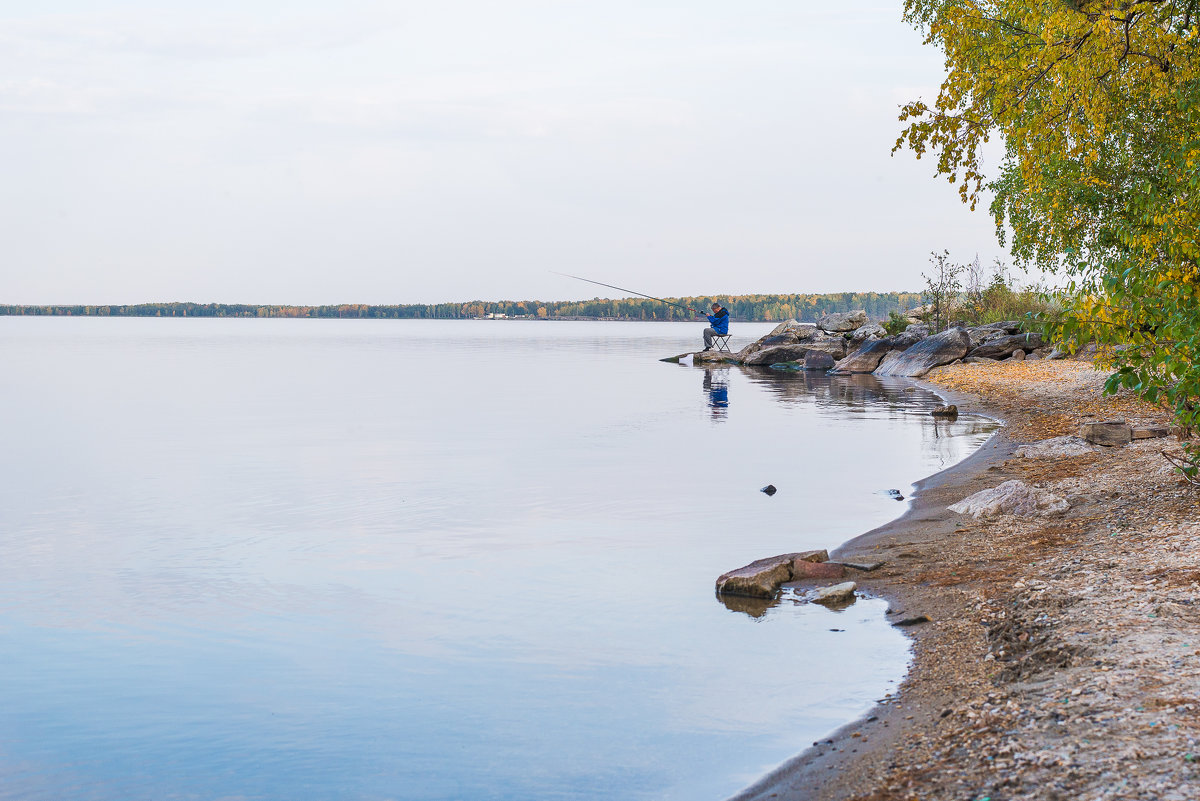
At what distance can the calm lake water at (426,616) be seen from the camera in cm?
650

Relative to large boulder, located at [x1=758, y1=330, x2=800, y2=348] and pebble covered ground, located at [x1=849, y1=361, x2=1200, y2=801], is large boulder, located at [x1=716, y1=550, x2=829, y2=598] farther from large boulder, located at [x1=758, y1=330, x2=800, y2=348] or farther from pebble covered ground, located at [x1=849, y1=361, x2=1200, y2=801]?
large boulder, located at [x1=758, y1=330, x2=800, y2=348]

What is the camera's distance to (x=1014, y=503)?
11.3 meters

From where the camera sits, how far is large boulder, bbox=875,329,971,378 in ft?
134

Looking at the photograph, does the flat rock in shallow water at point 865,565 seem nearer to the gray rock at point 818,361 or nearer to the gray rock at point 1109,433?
the gray rock at point 1109,433

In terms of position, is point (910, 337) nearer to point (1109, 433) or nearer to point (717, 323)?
point (717, 323)

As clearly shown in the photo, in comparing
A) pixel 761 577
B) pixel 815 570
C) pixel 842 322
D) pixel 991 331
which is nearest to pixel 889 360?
pixel 991 331

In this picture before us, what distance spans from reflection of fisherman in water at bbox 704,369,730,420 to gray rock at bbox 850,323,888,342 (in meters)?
8.06

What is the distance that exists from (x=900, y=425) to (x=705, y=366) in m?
31.4

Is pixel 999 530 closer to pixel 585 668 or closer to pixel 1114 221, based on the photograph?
pixel 585 668

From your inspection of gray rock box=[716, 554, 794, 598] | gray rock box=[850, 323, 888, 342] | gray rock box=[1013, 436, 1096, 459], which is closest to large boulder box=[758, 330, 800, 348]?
gray rock box=[850, 323, 888, 342]

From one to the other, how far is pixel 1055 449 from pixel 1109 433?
768 mm

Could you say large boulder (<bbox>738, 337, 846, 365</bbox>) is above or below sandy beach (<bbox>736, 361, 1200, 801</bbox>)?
above

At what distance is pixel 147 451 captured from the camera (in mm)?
21422

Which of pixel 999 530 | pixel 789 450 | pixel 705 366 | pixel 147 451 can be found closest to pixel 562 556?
pixel 999 530
